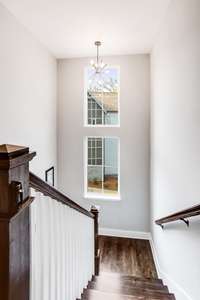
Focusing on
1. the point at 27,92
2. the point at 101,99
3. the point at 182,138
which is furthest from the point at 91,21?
the point at 182,138

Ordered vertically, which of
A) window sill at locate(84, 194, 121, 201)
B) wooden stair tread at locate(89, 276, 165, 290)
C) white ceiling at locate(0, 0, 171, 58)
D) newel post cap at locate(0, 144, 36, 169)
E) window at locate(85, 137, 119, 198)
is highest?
white ceiling at locate(0, 0, 171, 58)

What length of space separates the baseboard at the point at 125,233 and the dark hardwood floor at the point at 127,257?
10 centimetres

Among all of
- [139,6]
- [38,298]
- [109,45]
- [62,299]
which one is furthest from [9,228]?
[109,45]

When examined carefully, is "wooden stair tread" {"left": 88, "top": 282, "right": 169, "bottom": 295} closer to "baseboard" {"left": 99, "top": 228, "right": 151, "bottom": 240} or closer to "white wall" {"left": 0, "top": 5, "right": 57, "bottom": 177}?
"white wall" {"left": 0, "top": 5, "right": 57, "bottom": 177}

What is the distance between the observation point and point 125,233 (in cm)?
568

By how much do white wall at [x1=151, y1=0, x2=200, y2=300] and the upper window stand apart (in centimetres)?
220

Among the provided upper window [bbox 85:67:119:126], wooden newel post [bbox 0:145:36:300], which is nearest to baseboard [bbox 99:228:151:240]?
upper window [bbox 85:67:119:126]

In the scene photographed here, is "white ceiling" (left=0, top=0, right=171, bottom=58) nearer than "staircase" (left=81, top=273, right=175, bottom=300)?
No

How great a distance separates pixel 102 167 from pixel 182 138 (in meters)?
3.52

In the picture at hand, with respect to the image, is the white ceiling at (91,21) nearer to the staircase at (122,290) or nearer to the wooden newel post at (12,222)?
the wooden newel post at (12,222)

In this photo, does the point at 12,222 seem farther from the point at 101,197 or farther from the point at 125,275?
the point at 101,197

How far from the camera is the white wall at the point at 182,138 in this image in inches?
79.7

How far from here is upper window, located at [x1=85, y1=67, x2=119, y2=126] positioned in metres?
5.67

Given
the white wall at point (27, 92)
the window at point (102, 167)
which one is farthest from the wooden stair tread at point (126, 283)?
the window at point (102, 167)
